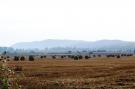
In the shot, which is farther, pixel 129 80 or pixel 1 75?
pixel 129 80

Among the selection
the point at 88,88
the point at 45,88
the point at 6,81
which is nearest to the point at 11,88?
the point at 6,81

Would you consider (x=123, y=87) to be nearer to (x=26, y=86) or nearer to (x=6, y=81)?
(x=26, y=86)

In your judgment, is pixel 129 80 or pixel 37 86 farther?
pixel 129 80

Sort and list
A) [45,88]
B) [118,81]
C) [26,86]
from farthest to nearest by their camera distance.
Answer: [118,81] → [26,86] → [45,88]

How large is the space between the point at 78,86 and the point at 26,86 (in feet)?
11.5

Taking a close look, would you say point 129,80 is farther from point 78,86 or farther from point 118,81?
point 78,86

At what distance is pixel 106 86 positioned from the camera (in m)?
28.8

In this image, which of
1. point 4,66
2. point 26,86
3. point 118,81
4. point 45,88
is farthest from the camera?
point 118,81

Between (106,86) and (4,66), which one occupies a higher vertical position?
(4,66)

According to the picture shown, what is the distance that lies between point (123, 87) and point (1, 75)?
15.1 meters

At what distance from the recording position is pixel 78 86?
29141 mm

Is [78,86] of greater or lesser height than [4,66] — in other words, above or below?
below

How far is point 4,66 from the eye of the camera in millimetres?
14594

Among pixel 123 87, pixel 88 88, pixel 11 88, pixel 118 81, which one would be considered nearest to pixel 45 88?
pixel 88 88
